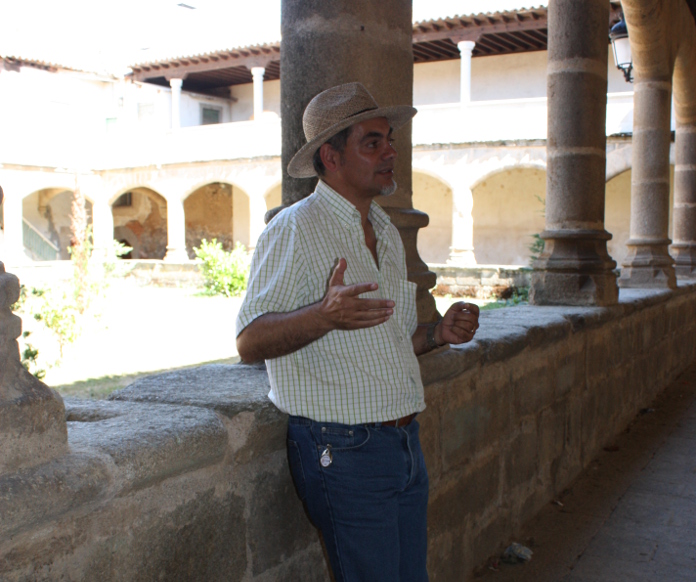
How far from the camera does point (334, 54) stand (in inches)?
88.0

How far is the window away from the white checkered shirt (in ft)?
72.8

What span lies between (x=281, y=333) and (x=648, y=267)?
19.4ft

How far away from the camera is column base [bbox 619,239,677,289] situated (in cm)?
673

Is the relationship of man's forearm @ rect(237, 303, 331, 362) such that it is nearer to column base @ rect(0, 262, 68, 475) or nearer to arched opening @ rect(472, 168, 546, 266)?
column base @ rect(0, 262, 68, 475)

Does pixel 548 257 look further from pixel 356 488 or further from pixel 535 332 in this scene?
pixel 356 488

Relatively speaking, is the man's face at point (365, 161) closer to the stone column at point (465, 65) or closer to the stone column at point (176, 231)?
the stone column at point (465, 65)

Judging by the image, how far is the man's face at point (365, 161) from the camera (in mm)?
1765

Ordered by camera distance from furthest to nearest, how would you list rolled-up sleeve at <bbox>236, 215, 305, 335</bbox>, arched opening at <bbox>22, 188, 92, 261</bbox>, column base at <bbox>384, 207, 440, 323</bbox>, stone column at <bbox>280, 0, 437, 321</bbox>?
arched opening at <bbox>22, 188, 92, 261</bbox> < column base at <bbox>384, 207, 440, 323</bbox> < stone column at <bbox>280, 0, 437, 321</bbox> < rolled-up sleeve at <bbox>236, 215, 305, 335</bbox>

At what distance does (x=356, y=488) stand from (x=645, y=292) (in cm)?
490

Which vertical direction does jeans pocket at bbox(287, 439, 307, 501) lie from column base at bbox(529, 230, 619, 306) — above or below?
below

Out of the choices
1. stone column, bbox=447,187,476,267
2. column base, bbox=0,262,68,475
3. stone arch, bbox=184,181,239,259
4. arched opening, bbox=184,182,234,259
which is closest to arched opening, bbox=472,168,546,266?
stone column, bbox=447,187,476,267

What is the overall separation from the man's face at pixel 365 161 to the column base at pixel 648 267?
5.46m

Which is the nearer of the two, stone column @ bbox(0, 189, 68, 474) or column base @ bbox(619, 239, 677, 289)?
stone column @ bbox(0, 189, 68, 474)

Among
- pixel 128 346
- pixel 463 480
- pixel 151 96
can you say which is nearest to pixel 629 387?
pixel 463 480
